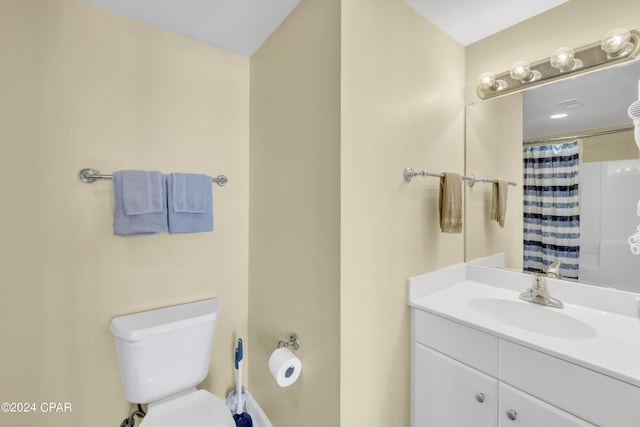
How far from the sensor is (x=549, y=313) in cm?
116

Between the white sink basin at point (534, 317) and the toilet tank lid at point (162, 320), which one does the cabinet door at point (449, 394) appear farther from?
the toilet tank lid at point (162, 320)

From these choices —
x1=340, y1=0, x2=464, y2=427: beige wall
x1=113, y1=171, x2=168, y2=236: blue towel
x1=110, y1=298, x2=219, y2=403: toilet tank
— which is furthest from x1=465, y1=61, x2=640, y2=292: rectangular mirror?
x1=113, y1=171, x2=168, y2=236: blue towel

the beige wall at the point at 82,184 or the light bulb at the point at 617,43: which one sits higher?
the light bulb at the point at 617,43

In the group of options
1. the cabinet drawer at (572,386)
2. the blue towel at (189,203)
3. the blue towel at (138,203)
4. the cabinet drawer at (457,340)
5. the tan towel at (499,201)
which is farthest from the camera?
the tan towel at (499,201)

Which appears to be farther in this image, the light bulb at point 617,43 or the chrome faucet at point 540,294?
the chrome faucet at point 540,294

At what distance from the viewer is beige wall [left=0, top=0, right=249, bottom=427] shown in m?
1.12

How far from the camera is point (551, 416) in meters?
0.85

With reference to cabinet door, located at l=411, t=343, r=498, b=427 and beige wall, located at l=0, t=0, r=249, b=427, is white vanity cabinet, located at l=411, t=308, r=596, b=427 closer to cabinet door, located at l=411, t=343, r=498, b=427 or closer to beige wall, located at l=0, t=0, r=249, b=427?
cabinet door, located at l=411, t=343, r=498, b=427

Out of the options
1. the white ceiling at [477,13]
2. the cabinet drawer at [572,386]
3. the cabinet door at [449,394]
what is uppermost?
the white ceiling at [477,13]

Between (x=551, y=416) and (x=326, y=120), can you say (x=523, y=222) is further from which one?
(x=326, y=120)

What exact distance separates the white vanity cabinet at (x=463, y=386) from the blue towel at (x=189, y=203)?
119cm

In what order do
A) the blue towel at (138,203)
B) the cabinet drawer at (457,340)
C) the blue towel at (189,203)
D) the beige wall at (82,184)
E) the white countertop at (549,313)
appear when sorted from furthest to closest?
1. the blue towel at (189,203)
2. the blue towel at (138,203)
3. the beige wall at (82,184)
4. the cabinet drawer at (457,340)
5. the white countertop at (549,313)

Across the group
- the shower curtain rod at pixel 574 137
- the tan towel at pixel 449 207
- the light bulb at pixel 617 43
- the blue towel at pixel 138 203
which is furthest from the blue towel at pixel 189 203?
the light bulb at pixel 617 43

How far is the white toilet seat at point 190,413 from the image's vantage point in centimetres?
117
